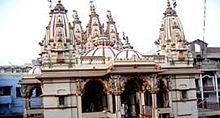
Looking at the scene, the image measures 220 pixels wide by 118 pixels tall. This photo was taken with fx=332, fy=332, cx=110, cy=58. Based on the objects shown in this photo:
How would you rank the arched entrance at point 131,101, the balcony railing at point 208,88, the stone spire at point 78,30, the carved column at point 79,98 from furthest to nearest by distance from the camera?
the balcony railing at point 208,88 < the stone spire at point 78,30 < the arched entrance at point 131,101 < the carved column at point 79,98

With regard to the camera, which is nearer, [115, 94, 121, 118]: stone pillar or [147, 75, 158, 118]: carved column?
[115, 94, 121, 118]: stone pillar

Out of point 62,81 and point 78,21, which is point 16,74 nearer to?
point 78,21

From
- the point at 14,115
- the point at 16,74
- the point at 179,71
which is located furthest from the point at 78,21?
the point at 179,71

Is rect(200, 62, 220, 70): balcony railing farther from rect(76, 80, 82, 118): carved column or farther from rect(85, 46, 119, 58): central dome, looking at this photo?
rect(76, 80, 82, 118): carved column

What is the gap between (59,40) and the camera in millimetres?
19109

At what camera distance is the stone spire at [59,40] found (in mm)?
18844

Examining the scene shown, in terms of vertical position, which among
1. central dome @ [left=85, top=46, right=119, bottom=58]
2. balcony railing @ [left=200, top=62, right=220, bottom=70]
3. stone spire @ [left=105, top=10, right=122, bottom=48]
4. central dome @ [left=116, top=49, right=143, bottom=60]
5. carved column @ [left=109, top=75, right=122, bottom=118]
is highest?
stone spire @ [left=105, top=10, right=122, bottom=48]

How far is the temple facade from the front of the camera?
18.4 metres

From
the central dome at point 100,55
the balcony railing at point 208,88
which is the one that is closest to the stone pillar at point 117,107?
the central dome at point 100,55

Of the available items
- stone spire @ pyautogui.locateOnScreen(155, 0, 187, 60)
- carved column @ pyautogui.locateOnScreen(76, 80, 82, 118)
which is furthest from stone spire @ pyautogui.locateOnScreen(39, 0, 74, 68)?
stone spire @ pyautogui.locateOnScreen(155, 0, 187, 60)

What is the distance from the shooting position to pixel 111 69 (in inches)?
705

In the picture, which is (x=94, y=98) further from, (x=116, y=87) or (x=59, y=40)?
(x=59, y=40)

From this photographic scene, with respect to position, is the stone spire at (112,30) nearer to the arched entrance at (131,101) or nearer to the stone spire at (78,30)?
the stone spire at (78,30)

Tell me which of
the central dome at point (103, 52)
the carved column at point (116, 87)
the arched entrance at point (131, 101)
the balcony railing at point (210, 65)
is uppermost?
the central dome at point (103, 52)
